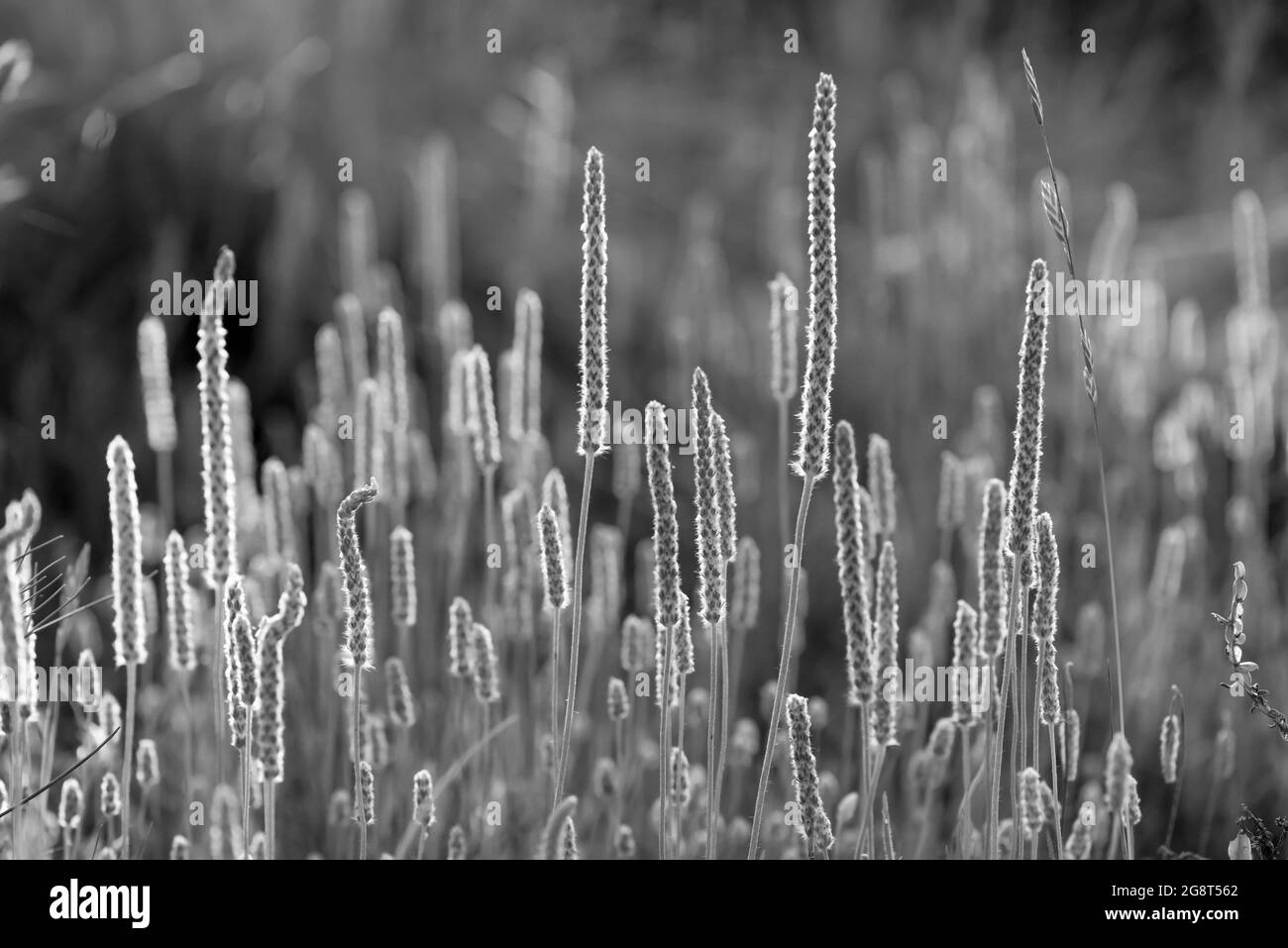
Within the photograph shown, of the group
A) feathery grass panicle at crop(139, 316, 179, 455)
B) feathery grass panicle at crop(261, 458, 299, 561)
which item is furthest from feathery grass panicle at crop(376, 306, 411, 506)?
feathery grass panicle at crop(139, 316, 179, 455)

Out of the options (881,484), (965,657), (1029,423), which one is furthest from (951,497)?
(1029,423)

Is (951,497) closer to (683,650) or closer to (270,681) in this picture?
(683,650)

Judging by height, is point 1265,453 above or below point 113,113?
below

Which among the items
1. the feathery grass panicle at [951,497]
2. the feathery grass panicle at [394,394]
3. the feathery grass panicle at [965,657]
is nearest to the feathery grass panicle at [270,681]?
the feathery grass panicle at [965,657]
